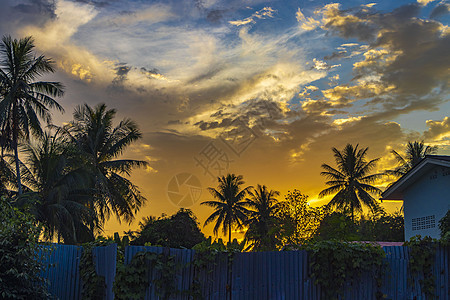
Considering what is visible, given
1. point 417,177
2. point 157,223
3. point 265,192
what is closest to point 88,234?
point 157,223

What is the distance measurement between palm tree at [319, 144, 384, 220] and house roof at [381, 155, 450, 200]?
69.2 feet

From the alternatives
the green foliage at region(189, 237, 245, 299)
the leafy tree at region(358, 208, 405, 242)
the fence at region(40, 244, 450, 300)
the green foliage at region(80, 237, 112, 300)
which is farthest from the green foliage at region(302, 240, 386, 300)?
the leafy tree at region(358, 208, 405, 242)

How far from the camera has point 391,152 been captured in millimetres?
43875

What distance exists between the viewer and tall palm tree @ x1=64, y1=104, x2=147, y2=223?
32.1 metres

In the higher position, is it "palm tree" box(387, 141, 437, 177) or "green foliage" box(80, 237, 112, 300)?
"palm tree" box(387, 141, 437, 177)

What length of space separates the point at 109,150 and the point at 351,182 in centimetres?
2234

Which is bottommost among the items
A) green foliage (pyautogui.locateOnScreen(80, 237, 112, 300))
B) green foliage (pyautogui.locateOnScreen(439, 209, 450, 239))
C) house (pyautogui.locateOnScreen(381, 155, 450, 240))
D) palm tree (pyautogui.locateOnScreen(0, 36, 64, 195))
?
green foliage (pyautogui.locateOnScreen(80, 237, 112, 300))

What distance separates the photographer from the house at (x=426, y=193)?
60.9 feet

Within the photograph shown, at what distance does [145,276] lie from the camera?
759cm

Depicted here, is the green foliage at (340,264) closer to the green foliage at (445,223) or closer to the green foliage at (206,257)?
the green foliage at (206,257)

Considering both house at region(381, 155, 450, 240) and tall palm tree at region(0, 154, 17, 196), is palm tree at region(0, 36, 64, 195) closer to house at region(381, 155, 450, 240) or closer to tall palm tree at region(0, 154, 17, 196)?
tall palm tree at region(0, 154, 17, 196)

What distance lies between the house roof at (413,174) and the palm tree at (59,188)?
52.7 feet

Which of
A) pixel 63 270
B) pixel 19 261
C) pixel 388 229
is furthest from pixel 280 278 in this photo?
pixel 388 229

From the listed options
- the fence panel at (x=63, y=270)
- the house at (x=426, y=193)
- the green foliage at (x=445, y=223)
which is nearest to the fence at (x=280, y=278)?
the fence panel at (x=63, y=270)
